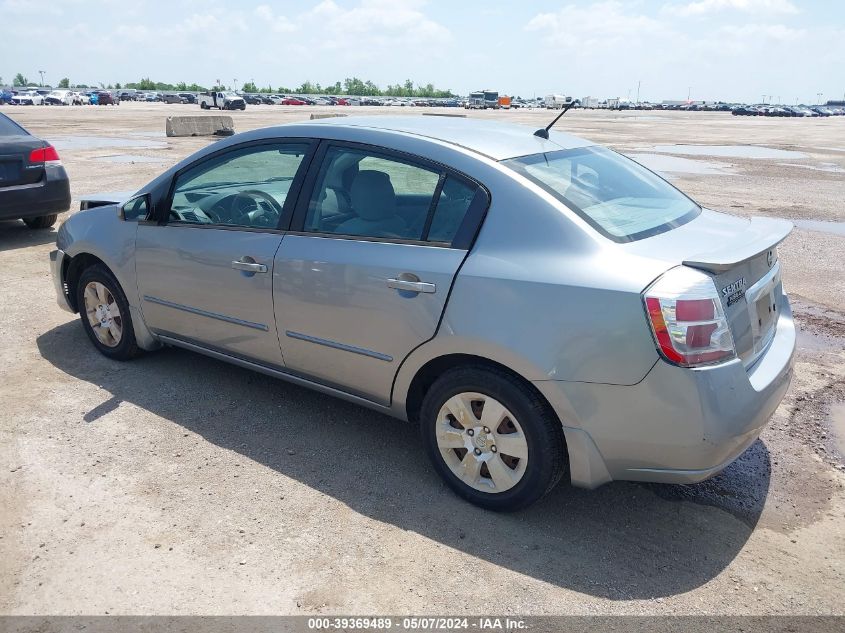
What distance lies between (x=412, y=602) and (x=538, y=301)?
1286 mm

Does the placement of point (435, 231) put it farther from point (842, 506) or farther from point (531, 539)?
point (842, 506)

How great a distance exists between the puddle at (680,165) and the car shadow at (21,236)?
12159 millimetres

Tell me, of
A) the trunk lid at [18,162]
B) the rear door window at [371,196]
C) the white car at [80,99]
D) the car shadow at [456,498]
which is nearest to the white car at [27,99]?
the white car at [80,99]

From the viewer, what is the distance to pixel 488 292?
3.07 meters

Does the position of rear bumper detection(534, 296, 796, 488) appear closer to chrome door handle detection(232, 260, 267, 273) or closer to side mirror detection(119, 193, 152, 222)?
chrome door handle detection(232, 260, 267, 273)

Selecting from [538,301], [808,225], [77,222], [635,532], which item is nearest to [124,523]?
[538,301]

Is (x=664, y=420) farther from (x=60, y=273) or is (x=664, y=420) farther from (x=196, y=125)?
(x=196, y=125)

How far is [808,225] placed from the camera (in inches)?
404

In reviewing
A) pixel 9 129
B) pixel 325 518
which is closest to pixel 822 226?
pixel 325 518

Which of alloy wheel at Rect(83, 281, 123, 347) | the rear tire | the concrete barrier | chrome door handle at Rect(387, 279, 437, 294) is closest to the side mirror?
alloy wheel at Rect(83, 281, 123, 347)

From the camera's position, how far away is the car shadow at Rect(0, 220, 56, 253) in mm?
8406

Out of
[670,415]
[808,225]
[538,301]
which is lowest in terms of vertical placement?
[808,225]

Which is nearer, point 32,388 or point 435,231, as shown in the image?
point 435,231

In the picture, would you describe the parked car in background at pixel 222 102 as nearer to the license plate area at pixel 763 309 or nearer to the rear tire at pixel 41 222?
the rear tire at pixel 41 222
